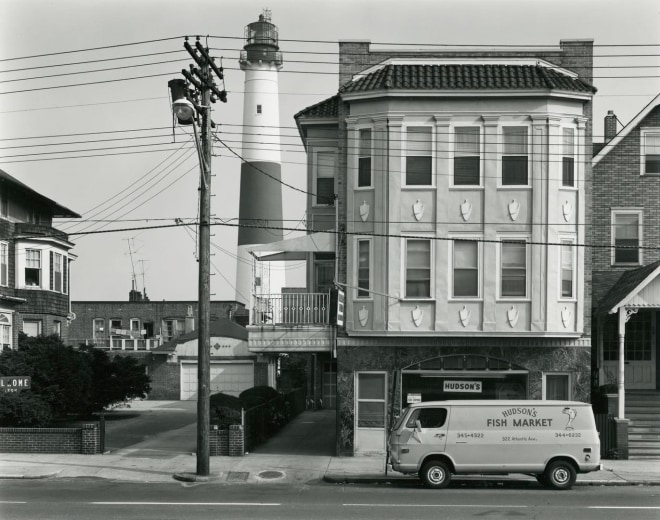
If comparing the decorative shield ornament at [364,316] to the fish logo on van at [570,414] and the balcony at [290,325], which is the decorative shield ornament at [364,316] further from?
the fish logo on van at [570,414]

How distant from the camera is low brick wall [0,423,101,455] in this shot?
2689 centimetres

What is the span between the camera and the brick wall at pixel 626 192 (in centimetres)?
2927

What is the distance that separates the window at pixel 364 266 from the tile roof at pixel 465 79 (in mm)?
4297

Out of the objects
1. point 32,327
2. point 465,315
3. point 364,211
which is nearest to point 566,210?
point 465,315

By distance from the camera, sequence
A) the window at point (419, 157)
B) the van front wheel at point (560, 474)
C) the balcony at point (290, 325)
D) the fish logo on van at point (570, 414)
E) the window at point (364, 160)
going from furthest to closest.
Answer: the balcony at point (290, 325), the window at point (364, 160), the window at point (419, 157), the fish logo on van at point (570, 414), the van front wheel at point (560, 474)

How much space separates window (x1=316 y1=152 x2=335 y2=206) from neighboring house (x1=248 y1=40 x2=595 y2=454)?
7.49 feet

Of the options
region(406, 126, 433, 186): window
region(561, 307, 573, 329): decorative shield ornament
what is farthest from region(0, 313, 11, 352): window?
region(561, 307, 573, 329): decorative shield ornament

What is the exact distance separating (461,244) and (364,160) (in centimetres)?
356

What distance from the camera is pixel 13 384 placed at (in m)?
27.8

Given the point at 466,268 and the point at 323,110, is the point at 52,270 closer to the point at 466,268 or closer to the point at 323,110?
the point at 323,110

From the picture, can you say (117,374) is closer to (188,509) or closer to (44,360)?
(44,360)

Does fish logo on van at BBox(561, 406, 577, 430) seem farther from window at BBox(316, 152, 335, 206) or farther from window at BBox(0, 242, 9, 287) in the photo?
window at BBox(0, 242, 9, 287)

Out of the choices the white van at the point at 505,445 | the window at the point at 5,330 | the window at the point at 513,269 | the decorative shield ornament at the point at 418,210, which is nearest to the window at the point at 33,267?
the window at the point at 5,330

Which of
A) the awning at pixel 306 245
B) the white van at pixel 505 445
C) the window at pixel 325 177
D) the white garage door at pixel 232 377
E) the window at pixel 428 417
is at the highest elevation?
the window at pixel 325 177
